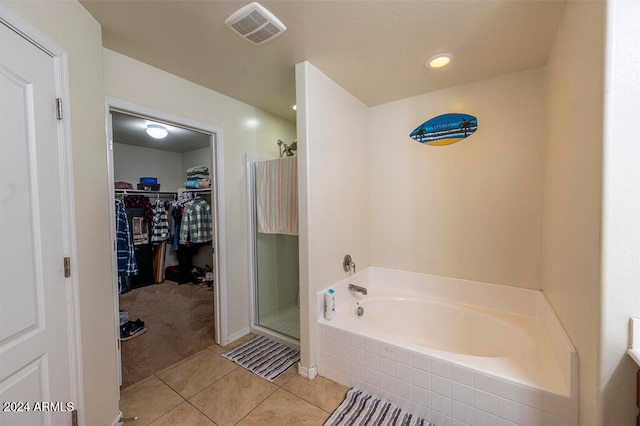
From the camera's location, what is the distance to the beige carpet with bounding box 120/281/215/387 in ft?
7.25

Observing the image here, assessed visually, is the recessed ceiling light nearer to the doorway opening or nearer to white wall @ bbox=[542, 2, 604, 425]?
white wall @ bbox=[542, 2, 604, 425]

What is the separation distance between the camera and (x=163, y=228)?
4.49 meters

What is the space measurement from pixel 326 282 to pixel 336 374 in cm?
68

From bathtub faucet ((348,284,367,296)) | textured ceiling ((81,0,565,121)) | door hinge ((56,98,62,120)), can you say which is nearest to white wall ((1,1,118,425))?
door hinge ((56,98,62,120))

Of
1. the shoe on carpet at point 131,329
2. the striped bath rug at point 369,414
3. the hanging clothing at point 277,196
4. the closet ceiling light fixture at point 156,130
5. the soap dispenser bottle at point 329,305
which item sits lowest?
the striped bath rug at point 369,414

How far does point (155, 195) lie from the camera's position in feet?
15.2

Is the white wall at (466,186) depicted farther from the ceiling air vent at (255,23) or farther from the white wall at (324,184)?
the ceiling air vent at (255,23)

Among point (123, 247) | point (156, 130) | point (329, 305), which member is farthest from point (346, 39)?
point (123, 247)

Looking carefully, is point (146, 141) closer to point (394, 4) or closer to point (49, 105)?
point (49, 105)

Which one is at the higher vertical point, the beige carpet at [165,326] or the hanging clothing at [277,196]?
the hanging clothing at [277,196]

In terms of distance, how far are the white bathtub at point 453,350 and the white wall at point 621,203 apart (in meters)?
0.30

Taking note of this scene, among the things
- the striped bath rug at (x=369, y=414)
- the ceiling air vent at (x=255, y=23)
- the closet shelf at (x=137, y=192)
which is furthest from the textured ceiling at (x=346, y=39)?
the closet shelf at (x=137, y=192)

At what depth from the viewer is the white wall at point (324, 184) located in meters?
1.90

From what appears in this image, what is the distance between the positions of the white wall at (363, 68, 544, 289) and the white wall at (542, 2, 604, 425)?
0.34m
